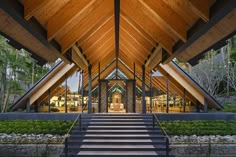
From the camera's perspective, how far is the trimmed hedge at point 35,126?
1762 cm

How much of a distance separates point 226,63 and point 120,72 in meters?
18.9

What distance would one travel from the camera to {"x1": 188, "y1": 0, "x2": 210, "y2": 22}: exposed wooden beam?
5586mm

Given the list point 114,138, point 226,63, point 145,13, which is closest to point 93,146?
point 114,138

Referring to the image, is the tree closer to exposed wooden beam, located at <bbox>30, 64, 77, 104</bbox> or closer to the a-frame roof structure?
exposed wooden beam, located at <bbox>30, 64, 77, 104</bbox>

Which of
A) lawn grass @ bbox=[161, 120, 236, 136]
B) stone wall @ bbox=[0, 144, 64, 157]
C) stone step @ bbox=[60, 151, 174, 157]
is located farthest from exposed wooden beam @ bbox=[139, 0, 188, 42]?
lawn grass @ bbox=[161, 120, 236, 136]

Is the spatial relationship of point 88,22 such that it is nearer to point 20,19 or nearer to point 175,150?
point 20,19

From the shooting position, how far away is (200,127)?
18.1 m

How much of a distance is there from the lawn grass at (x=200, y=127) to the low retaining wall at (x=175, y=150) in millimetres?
2505

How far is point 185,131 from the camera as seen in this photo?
17.4 metres

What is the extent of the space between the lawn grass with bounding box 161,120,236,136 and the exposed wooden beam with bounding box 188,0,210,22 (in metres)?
12.2

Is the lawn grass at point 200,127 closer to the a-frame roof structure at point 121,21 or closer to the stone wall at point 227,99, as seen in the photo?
the a-frame roof structure at point 121,21

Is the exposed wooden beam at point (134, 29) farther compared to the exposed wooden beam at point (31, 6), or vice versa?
the exposed wooden beam at point (134, 29)

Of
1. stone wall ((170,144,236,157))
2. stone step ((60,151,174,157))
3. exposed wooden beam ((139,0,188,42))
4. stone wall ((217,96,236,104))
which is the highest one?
exposed wooden beam ((139,0,188,42))

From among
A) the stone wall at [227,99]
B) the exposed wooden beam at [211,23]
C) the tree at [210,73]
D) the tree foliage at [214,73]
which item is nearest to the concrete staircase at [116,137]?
the exposed wooden beam at [211,23]
